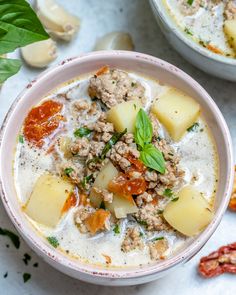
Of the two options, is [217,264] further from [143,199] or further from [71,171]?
[71,171]

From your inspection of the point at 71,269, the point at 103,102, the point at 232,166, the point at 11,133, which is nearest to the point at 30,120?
the point at 11,133

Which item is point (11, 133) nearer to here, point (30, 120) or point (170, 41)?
point (30, 120)

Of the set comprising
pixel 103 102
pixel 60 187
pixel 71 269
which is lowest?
pixel 71 269

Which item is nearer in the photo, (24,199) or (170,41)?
(24,199)

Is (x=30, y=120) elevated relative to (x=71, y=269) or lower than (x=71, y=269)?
elevated

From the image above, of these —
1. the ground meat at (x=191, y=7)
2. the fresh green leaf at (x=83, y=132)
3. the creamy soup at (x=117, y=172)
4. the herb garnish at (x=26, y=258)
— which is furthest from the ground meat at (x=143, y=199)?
the ground meat at (x=191, y=7)

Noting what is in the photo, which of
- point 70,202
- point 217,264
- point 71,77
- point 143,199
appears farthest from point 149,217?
point 71,77

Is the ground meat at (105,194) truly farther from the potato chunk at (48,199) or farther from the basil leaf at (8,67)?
the basil leaf at (8,67)
